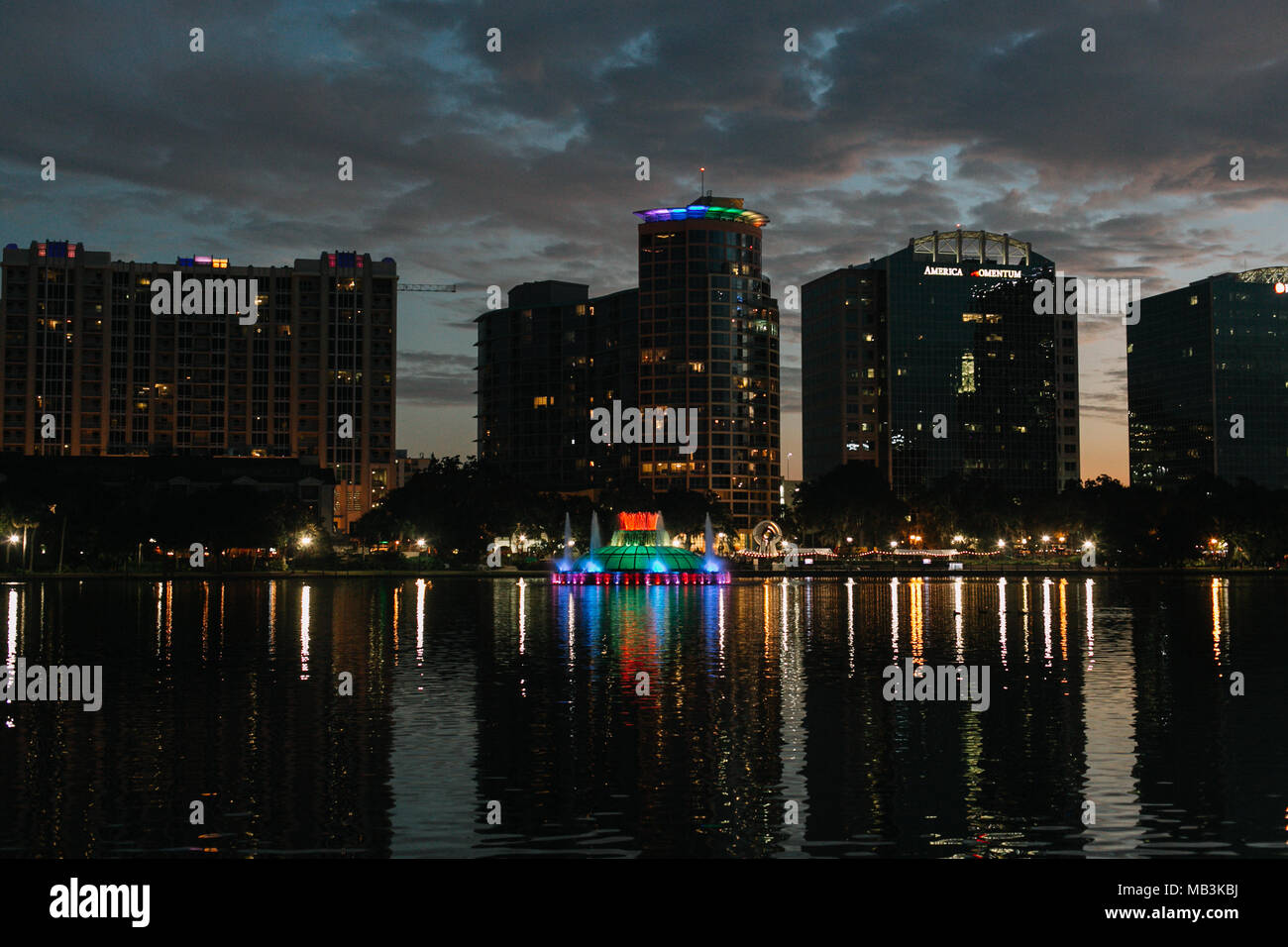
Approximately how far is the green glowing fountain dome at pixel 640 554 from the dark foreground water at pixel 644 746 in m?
59.5

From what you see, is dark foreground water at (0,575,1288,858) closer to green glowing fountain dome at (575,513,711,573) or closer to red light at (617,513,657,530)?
green glowing fountain dome at (575,513,711,573)

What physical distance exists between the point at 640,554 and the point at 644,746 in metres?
92.9

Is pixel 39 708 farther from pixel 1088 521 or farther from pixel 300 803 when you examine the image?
pixel 1088 521

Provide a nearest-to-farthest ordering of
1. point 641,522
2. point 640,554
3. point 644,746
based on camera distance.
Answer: point 644,746, point 640,554, point 641,522

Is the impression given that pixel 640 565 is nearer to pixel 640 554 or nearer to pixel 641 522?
pixel 640 554

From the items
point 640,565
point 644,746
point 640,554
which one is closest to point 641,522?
point 640,554

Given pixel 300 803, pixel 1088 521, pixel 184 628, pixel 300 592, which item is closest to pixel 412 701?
pixel 300 803

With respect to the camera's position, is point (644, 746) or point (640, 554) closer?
point (644, 746)

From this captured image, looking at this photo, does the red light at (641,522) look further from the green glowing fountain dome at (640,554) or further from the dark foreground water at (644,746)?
the dark foreground water at (644,746)

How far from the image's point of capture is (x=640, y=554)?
395 feet

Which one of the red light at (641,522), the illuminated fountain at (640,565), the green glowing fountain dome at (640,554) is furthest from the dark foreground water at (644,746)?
the red light at (641,522)
